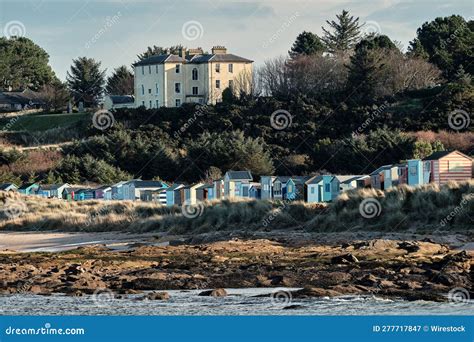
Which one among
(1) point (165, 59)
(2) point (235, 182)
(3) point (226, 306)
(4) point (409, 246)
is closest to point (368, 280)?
(3) point (226, 306)

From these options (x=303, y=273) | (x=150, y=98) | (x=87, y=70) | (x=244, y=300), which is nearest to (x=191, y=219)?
(x=303, y=273)

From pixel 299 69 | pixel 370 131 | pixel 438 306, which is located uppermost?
pixel 299 69

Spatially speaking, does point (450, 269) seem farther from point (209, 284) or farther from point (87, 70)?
point (87, 70)

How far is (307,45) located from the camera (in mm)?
91938

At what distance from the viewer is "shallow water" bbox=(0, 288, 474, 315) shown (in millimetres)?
17344

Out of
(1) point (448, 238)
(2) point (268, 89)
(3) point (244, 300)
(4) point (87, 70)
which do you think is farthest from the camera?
(4) point (87, 70)

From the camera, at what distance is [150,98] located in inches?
3442

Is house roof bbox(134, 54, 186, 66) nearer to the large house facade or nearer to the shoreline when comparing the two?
the large house facade

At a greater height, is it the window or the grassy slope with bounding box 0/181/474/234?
the window

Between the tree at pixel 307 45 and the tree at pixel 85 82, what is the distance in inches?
780

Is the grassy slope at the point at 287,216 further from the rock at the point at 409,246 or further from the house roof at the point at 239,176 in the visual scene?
the house roof at the point at 239,176

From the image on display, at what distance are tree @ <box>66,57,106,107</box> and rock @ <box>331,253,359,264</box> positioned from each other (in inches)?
3096

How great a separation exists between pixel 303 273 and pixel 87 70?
8239 cm

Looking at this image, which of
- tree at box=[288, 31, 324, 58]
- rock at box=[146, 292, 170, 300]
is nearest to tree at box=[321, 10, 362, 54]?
tree at box=[288, 31, 324, 58]
